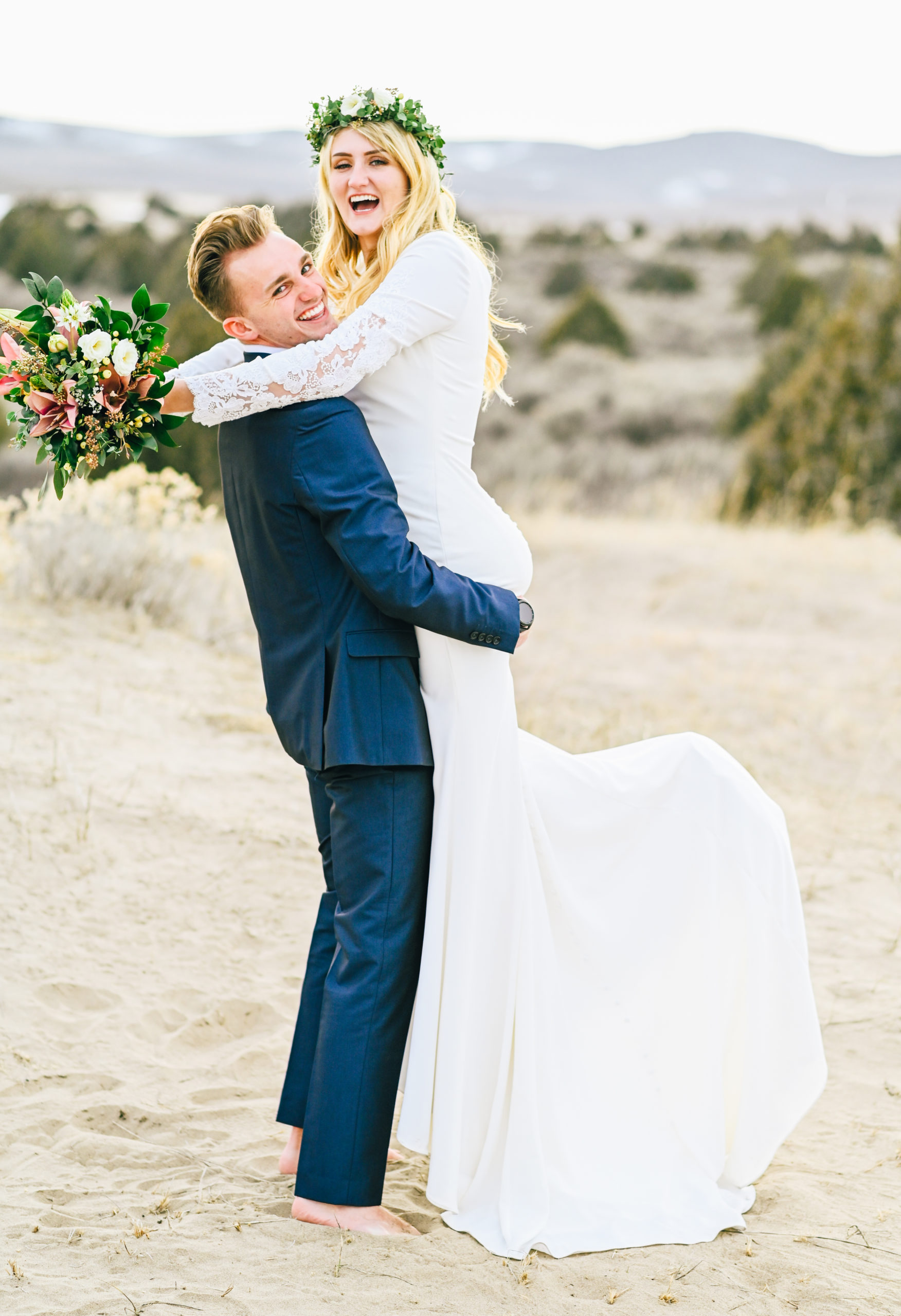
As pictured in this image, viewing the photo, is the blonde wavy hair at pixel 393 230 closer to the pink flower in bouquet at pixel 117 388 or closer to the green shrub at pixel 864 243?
the pink flower in bouquet at pixel 117 388

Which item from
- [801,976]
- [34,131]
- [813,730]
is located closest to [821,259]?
[813,730]

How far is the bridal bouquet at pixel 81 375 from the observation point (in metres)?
2.65

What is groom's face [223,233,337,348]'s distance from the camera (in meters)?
2.69

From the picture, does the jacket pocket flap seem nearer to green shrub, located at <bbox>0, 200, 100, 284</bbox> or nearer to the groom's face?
the groom's face

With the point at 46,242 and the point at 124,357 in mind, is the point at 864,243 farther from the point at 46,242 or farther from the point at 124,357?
the point at 124,357

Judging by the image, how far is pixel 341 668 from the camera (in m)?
2.71

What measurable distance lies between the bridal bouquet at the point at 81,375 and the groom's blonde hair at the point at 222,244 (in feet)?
0.41

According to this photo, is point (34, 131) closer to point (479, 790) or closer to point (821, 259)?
point (821, 259)

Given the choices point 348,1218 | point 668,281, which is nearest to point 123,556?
point 348,1218

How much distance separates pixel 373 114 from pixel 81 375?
36.1 inches

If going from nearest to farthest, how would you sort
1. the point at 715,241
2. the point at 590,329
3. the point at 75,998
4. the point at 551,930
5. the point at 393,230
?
the point at 393,230 → the point at 551,930 → the point at 75,998 → the point at 590,329 → the point at 715,241

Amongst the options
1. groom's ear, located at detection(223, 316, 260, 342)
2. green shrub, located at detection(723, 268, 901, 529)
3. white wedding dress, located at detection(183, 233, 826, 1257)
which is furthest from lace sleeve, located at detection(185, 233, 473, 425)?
green shrub, located at detection(723, 268, 901, 529)

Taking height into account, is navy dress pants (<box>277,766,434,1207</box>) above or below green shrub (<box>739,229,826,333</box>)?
below

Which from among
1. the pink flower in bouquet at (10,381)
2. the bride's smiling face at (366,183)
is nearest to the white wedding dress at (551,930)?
the bride's smiling face at (366,183)
